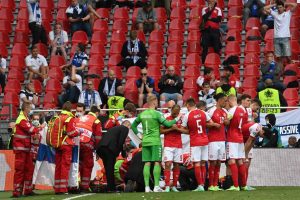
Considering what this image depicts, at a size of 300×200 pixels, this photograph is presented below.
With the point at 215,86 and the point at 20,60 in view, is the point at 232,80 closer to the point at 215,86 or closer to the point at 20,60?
the point at 215,86

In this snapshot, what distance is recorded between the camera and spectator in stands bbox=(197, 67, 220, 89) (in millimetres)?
31688

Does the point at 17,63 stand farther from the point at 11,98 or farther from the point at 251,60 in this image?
the point at 251,60

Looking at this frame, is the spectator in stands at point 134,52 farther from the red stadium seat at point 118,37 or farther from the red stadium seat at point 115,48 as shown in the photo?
the red stadium seat at point 118,37

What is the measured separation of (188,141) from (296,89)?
16.7ft

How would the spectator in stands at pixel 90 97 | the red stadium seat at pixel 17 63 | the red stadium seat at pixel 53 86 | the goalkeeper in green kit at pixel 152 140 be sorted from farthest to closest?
the red stadium seat at pixel 17 63 → the red stadium seat at pixel 53 86 → the spectator in stands at pixel 90 97 → the goalkeeper in green kit at pixel 152 140

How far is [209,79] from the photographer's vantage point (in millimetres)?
32250

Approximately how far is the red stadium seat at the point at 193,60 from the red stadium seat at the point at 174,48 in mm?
719

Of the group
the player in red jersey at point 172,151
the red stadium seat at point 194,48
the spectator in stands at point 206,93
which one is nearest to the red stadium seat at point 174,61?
the red stadium seat at point 194,48

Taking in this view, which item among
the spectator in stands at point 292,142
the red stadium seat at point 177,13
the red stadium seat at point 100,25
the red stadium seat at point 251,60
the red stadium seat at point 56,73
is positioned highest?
the red stadium seat at point 177,13

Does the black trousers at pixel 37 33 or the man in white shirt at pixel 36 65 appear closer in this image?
the man in white shirt at pixel 36 65

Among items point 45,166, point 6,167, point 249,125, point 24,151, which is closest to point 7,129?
point 6,167

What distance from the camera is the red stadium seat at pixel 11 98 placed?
113 feet

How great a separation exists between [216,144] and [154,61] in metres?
10.1

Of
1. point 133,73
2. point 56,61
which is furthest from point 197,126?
point 56,61
